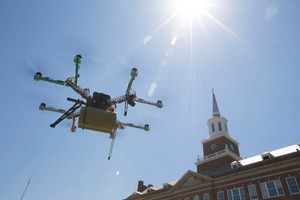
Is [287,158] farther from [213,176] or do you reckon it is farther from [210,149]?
[210,149]

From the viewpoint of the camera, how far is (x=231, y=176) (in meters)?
34.8

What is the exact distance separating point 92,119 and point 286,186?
2802 centimetres

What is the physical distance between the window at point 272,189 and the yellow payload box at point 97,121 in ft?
90.4

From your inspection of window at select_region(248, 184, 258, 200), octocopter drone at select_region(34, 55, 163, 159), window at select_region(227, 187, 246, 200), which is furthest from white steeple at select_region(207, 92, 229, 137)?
Answer: octocopter drone at select_region(34, 55, 163, 159)

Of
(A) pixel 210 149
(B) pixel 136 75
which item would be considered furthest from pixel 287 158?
(B) pixel 136 75

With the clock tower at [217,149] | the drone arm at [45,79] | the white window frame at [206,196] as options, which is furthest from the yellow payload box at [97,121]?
the clock tower at [217,149]

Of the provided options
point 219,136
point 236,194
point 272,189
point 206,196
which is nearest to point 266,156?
point 272,189

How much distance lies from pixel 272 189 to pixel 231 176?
584cm

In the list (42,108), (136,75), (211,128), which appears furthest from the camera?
(211,128)

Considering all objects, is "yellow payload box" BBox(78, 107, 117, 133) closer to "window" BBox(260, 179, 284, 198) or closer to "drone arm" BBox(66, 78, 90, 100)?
"drone arm" BBox(66, 78, 90, 100)

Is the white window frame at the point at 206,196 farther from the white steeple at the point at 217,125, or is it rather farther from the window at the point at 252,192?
the white steeple at the point at 217,125

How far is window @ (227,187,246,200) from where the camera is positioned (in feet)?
107

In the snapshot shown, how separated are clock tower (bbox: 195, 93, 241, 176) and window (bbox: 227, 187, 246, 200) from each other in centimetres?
566

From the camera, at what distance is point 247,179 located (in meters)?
32.9
